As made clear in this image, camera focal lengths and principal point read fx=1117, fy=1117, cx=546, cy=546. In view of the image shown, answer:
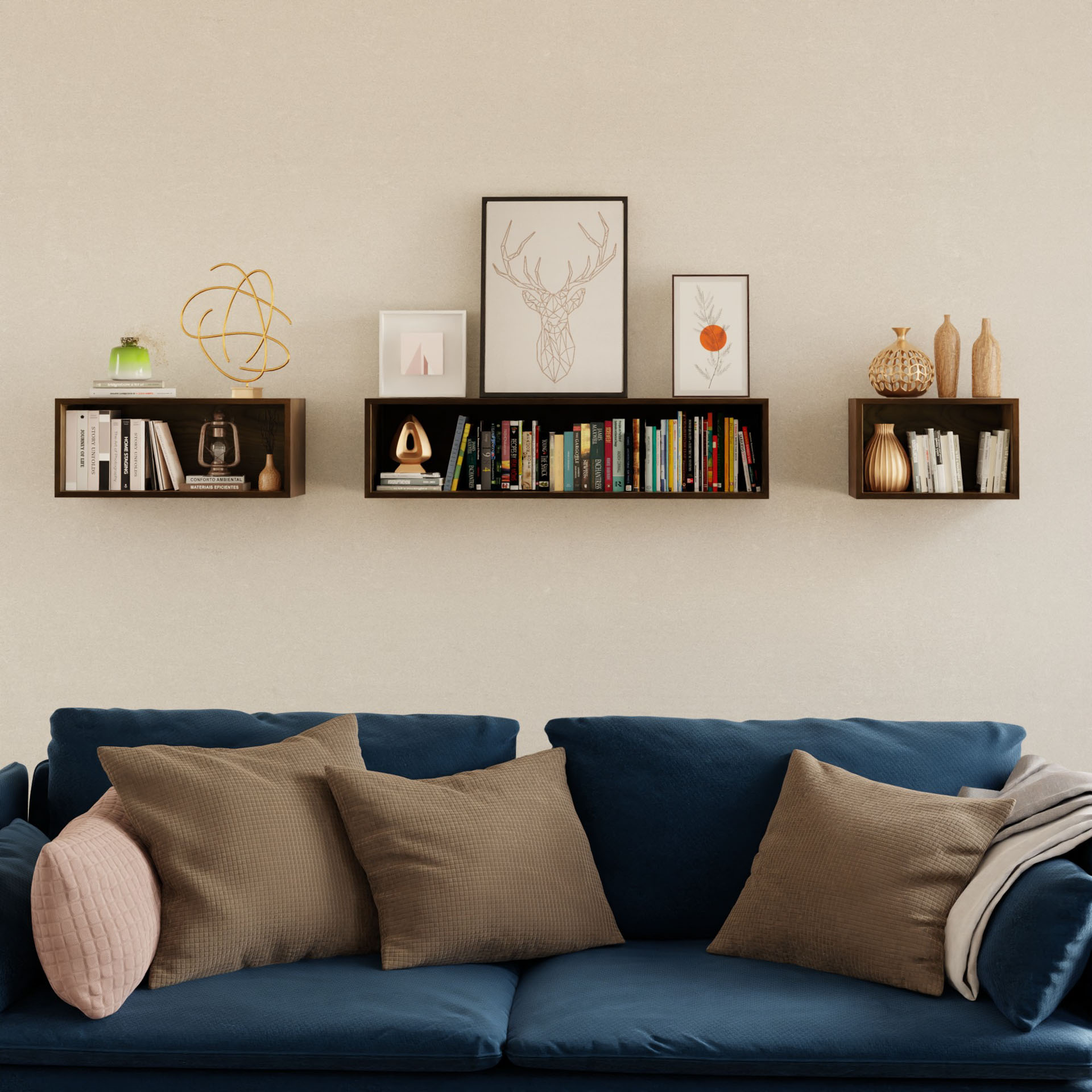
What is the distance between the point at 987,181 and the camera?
3172 millimetres

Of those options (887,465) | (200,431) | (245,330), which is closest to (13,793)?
(200,431)

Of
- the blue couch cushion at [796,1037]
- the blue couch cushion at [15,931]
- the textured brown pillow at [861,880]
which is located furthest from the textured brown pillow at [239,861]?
the textured brown pillow at [861,880]

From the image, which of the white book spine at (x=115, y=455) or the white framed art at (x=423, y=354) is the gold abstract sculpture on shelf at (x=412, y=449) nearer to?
the white framed art at (x=423, y=354)

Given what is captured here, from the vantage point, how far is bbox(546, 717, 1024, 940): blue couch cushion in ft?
7.36

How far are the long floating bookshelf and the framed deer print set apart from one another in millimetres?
68

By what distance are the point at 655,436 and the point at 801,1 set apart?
1.31 m

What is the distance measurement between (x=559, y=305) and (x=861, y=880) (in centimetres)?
180

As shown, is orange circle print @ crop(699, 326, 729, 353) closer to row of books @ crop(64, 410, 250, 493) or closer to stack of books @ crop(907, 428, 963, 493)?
stack of books @ crop(907, 428, 963, 493)

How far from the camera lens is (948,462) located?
307 cm

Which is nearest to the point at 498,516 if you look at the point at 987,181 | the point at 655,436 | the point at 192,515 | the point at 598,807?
the point at 655,436

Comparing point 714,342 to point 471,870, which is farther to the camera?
point 714,342

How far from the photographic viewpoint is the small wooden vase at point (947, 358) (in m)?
3.04

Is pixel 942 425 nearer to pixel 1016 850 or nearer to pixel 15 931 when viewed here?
pixel 1016 850

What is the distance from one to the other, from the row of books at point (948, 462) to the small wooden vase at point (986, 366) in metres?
0.12
